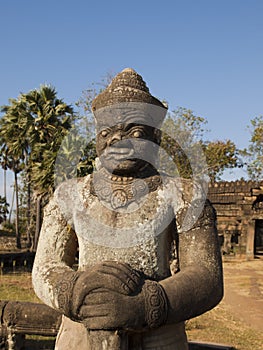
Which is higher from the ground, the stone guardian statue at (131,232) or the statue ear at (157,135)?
the statue ear at (157,135)

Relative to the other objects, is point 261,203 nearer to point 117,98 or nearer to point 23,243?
point 23,243

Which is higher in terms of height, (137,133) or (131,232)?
(137,133)

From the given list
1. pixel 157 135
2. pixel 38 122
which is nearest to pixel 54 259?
pixel 157 135

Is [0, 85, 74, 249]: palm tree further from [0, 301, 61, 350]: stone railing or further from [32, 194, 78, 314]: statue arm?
[32, 194, 78, 314]: statue arm

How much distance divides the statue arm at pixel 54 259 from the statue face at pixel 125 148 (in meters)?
0.46

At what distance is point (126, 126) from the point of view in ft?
8.55

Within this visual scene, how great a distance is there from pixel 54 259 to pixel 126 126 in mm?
908

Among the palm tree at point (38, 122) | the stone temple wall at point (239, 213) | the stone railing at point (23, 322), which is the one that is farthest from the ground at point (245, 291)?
the palm tree at point (38, 122)

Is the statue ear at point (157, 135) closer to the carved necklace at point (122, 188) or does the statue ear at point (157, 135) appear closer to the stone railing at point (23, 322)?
the carved necklace at point (122, 188)

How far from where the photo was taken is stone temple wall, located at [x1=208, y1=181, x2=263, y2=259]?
2275cm

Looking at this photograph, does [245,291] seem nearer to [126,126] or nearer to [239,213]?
[239,213]

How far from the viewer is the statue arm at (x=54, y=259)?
2305 mm

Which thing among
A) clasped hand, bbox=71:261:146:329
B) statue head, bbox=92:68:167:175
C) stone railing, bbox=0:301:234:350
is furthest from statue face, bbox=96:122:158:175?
stone railing, bbox=0:301:234:350

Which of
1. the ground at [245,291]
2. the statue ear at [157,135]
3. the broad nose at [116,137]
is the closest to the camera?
the broad nose at [116,137]
